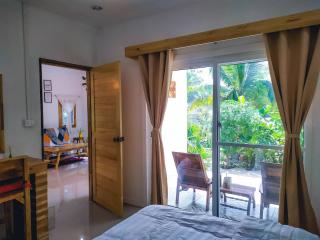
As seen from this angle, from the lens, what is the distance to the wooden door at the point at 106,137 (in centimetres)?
298

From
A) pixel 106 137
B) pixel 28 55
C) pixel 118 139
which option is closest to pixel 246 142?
pixel 118 139

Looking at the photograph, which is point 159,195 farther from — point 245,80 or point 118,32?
point 118,32

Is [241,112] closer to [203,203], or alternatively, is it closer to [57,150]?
[203,203]

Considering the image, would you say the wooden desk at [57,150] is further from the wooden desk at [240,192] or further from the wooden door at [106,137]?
the wooden desk at [240,192]

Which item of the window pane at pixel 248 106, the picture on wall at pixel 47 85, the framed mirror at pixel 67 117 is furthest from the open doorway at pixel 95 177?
the picture on wall at pixel 47 85

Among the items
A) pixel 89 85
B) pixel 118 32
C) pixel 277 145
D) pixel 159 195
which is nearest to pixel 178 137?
pixel 159 195

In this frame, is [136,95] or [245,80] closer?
[245,80]

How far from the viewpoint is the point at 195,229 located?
1.46 meters

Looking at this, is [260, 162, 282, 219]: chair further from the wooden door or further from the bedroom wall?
the wooden door

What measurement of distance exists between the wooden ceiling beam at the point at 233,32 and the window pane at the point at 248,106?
0.38 metres

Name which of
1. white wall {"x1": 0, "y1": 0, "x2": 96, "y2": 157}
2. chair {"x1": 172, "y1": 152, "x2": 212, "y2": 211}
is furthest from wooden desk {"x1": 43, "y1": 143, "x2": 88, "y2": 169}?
chair {"x1": 172, "y1": 152, "x2": 212, "y2": 211}

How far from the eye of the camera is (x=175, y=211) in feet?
5.66

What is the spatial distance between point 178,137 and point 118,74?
1219mm

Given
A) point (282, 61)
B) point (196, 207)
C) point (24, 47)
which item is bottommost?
point (196, 207)
